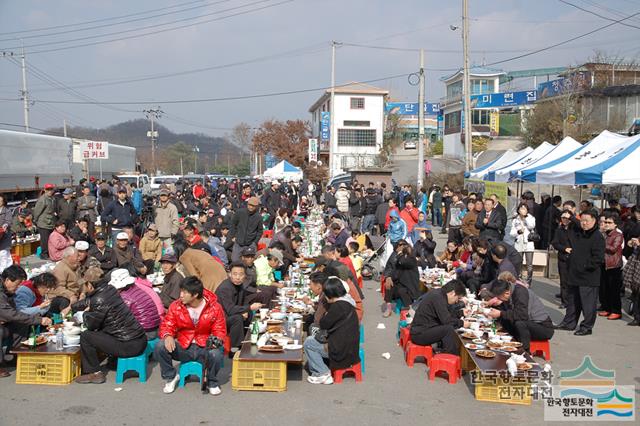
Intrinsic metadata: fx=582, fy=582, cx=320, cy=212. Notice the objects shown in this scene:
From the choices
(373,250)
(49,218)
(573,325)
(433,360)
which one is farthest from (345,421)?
(49,218)

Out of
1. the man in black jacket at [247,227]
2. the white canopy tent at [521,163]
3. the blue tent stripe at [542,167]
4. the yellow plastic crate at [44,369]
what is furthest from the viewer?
the white canopy tent at [521,163]

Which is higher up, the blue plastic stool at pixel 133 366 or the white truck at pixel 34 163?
the white truck at pixel 34 163

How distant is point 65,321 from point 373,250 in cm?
867

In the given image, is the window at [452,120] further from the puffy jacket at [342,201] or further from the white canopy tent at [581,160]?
the white canopy tent at [581,160]

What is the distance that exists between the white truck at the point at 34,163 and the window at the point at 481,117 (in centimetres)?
3448

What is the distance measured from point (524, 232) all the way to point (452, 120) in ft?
153

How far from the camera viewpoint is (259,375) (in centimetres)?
645

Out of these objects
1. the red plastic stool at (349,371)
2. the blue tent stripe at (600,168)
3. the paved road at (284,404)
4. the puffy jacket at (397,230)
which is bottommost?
the paved road at (284,404)

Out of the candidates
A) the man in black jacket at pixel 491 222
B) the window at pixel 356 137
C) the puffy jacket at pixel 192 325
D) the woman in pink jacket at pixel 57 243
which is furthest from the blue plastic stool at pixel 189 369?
→ the window at pixel 356 137

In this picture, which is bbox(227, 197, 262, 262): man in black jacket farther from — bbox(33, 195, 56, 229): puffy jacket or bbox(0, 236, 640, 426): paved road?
bbox(33, 195, 56, 229): puffy jacket

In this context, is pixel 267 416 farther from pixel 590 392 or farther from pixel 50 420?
pixel 590 392

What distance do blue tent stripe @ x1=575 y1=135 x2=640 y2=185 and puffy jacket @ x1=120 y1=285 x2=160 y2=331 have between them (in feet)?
28.4

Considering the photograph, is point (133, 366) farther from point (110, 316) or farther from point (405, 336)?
point (405, 336)

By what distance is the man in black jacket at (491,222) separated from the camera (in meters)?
12.7
